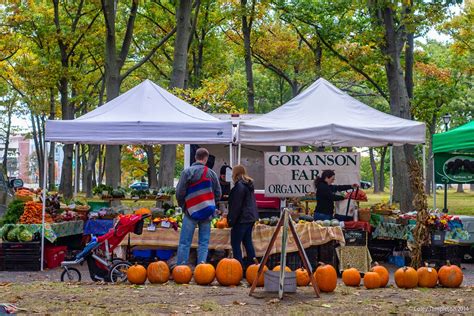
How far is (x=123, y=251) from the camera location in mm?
12227

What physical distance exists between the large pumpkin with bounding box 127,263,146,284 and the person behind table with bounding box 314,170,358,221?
3823 millimetres

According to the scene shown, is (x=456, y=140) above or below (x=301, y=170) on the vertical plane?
above

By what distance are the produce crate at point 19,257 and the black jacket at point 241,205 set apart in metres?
3.98

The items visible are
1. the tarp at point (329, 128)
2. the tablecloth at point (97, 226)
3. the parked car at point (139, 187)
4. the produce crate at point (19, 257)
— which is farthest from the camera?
the parked car at point (139, 187)

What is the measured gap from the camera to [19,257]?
42.8 feet

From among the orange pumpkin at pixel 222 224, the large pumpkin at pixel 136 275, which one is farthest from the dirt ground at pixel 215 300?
the orange pumpkin at pixel 222 224

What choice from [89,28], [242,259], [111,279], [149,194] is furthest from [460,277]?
[89,28]

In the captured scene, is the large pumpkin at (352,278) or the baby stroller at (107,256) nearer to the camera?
the large pumpkin at (352,278)

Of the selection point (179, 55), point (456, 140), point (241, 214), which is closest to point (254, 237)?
point (241, 214)

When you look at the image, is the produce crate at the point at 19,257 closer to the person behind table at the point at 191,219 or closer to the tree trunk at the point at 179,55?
the person behind table at the point at 191,219

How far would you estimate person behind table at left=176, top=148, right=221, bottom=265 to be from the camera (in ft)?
35.4

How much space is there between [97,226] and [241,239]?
4211 mm

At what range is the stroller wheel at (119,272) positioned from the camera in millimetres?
10672

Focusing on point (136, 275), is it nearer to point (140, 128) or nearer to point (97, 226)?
point (140, 128)
